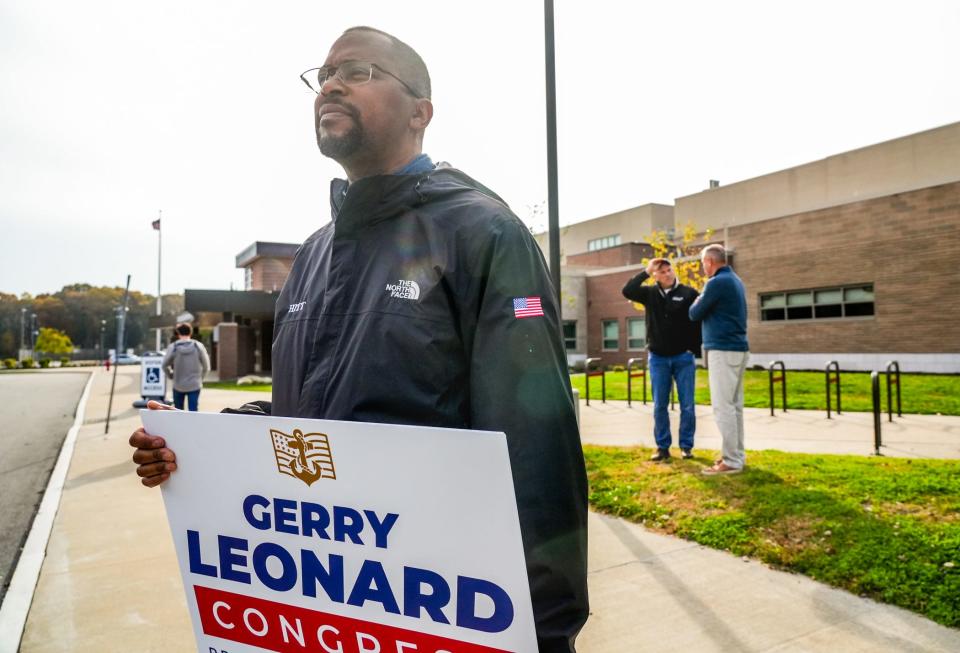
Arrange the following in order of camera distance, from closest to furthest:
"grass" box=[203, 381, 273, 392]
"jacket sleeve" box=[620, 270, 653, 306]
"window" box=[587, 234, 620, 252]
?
1. "jacket sleeve" box=[620, 270, 653, 306]
2. "grass" box=[203, 381, 273, 392]
3. "window" box=[587, 234, 620, 252]

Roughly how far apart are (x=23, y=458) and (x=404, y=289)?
10.9 metres

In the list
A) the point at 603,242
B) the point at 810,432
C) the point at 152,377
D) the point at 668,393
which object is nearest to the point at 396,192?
the point at 668,393

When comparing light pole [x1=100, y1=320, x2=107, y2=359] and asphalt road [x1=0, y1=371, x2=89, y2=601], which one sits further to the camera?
light pole [x1=100, y1=320, x2=107, y2=359]

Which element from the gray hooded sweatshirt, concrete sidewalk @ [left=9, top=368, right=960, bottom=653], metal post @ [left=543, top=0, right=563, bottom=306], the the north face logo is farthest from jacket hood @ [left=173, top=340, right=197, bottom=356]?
the the north face logo

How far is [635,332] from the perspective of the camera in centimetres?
3359

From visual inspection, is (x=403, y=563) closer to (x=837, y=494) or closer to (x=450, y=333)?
(x=450, y=333)

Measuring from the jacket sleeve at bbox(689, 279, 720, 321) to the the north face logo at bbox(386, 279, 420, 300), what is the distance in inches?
205

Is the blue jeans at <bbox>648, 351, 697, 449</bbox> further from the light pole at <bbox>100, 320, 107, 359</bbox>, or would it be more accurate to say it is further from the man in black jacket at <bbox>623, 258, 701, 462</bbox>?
the light pole at <bbox>100, 320, 107, 359</bbox>

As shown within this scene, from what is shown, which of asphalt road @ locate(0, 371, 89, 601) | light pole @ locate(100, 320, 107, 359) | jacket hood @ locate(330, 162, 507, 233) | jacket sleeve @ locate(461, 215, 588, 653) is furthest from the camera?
light pole @ locate(100, 320, 107, 359)

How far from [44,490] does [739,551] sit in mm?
7581

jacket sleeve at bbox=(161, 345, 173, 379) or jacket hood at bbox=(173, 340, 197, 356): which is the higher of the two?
jacket hood at bbox=(173, 340, 197, 356)

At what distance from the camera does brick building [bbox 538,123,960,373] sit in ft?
68.1

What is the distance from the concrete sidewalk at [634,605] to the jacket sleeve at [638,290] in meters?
2.88

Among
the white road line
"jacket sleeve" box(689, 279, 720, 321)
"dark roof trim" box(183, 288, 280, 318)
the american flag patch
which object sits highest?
"dark roof trim" box(183, 288, 280, 318)
